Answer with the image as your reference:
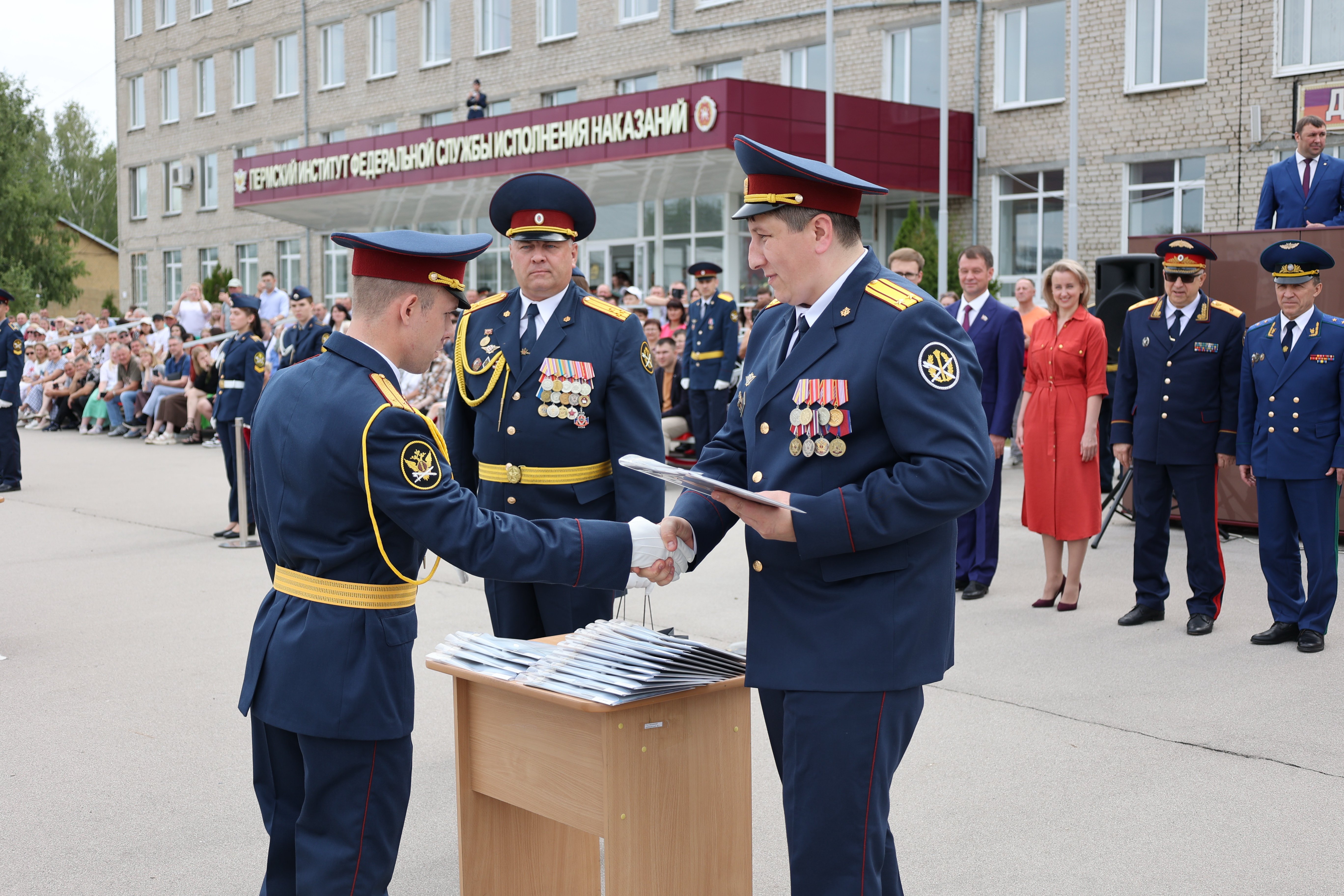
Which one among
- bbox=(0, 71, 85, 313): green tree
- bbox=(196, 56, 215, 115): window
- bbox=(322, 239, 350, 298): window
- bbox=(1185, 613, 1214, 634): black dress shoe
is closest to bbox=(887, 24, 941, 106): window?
bbox=(1185, 613, 1214, 634): black dress shoe

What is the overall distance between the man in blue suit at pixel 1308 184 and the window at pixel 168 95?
3698 centimetres

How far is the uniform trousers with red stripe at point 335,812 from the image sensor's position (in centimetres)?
270

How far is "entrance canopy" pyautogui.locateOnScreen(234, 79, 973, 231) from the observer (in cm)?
1955

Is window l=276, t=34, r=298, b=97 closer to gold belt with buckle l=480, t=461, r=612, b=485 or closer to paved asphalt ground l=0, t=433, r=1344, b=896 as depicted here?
paved asphalt ground l=0, t=433, r=1344, b=896

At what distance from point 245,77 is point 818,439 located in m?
37.8

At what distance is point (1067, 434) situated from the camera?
23.8 ft

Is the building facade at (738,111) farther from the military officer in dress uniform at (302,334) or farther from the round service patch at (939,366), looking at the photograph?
the round service patch at (939,366)

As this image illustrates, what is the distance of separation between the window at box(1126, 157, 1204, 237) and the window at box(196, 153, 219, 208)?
2762 cm

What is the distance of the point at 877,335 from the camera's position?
8.42 feet

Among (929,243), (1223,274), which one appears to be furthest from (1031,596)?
(929,243)

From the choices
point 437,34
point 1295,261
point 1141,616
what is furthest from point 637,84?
point 1141,616

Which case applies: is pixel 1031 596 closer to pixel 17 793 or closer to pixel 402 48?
pixel 17 793

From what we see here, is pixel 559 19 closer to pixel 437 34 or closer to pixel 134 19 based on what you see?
pixel 437 34

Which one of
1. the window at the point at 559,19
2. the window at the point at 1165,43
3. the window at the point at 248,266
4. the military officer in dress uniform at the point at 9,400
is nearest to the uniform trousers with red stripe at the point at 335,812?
the military officer in dress uniform at the point at 9,400
